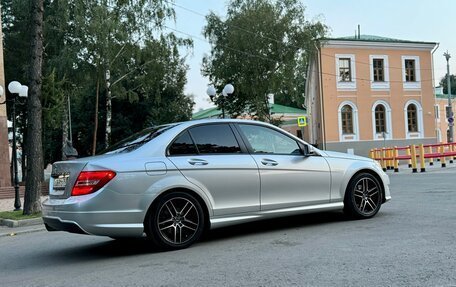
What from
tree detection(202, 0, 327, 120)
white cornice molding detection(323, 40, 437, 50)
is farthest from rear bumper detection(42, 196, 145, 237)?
white cornice molding detection(323, 40, 437, 50)

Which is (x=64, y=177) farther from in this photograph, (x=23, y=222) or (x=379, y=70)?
(x=379, y=70)

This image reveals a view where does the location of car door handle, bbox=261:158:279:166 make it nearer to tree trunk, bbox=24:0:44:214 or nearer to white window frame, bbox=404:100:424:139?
tree trunk, bbox=24:0:44:214

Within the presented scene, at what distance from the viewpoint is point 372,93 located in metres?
37.7

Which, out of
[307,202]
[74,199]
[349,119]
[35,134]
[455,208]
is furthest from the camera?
[349,119]

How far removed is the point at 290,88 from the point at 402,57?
383 inches

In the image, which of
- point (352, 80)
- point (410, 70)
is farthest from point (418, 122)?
point (352, 80)

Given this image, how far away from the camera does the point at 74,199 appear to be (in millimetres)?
5758

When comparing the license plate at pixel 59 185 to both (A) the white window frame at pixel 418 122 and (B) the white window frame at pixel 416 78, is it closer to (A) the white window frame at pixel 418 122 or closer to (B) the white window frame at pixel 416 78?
(A) the white window frame at pixel 418 122

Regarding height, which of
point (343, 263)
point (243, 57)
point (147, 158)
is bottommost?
point (343, 263)

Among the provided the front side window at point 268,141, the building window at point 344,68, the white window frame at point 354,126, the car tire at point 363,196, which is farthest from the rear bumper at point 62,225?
the building window at point 344,68

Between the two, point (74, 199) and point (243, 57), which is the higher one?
point (243, 57)

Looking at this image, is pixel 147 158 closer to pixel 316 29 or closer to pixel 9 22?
pixel 316 29

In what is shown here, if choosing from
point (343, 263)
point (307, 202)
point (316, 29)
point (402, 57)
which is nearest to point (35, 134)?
point (307, 202)

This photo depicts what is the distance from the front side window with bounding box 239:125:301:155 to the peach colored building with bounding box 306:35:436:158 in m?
29.9
